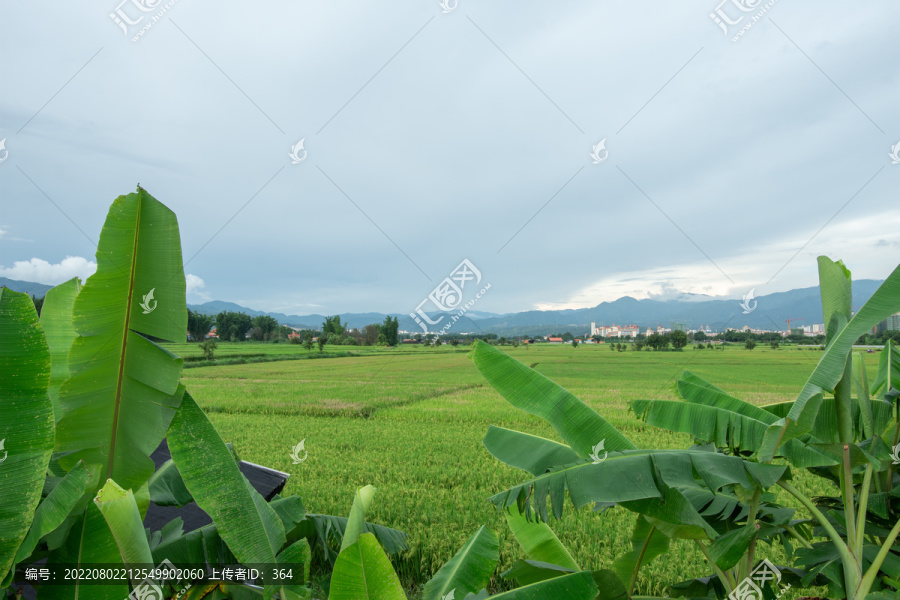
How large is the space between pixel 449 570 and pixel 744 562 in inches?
68.6

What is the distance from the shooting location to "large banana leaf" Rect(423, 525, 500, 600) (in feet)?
6.70

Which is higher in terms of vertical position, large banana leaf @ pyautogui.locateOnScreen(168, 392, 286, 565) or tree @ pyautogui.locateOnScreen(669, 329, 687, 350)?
large banana leaf @ pyautogui.locateOnScreen(168, 392, 286, 565)

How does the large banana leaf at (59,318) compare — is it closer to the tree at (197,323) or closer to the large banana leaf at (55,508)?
the large banana leaf at (55,508)

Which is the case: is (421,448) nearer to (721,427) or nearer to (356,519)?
(721,427)

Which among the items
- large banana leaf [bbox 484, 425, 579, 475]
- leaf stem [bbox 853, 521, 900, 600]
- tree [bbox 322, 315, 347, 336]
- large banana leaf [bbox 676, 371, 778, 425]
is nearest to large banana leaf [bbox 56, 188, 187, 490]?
large banana leaf [bbox 484, 425, 579, 475]

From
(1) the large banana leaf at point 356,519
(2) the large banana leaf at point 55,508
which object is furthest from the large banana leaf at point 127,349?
(1) the large banana leaf at point 356,519

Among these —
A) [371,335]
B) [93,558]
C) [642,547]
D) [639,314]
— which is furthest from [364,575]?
[639,314]

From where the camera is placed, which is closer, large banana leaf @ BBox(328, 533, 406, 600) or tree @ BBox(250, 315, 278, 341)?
large banana leaf @ BBox(328, 533, 406, 600)

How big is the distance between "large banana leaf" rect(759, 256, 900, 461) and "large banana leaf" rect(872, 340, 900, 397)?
1.58m

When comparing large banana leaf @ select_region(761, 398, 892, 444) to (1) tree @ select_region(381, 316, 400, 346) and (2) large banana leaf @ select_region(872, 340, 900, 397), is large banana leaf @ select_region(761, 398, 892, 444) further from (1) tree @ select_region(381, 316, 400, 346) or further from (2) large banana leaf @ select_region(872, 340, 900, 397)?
(1) tree @ select_region(381, 316, 400, 346)

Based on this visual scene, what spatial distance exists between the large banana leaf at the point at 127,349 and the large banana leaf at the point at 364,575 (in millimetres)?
1078

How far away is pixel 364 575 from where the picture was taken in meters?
1.30

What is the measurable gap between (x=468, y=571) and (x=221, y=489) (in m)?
1.18

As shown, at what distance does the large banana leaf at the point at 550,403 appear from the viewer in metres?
2.46
